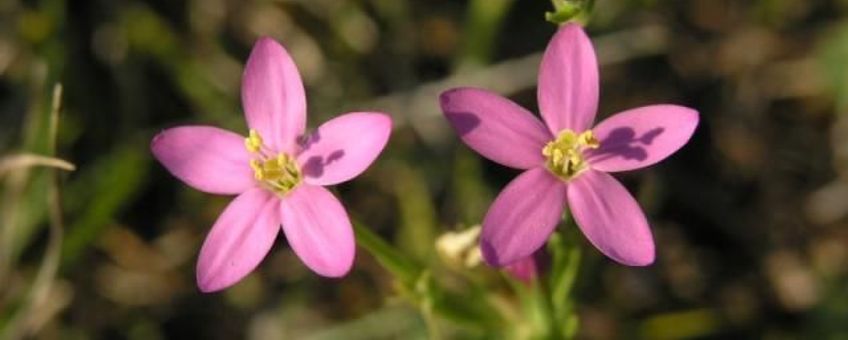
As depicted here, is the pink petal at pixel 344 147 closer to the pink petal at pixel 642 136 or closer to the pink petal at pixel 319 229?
the pink petal at pixel 319 229

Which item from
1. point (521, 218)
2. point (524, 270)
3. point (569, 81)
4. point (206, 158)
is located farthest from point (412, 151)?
point (521, 218)

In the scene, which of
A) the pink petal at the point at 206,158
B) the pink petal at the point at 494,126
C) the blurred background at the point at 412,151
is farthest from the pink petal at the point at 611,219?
the blurred background at the point at 412,151

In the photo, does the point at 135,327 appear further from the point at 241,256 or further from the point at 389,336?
the point at 241,256

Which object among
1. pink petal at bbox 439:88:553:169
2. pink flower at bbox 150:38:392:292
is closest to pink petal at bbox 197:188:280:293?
pink flower at bbox 150:38:392:292

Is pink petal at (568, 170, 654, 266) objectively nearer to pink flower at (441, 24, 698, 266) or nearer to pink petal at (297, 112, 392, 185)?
Answer: pink flower at (441, 24, 698, 266)

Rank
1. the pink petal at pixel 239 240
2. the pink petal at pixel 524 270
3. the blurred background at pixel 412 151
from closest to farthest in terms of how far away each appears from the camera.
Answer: the pink petal at pixel 239 240
the pink petal at pixel 524 270
the blurred background at pixel 412 151

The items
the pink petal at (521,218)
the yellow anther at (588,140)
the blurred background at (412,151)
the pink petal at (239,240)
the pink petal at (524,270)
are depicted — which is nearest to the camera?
the pink petal at (521,218)

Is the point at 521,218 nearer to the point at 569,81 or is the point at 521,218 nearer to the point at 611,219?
the point at 611,219

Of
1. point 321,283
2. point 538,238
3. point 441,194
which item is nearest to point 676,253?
point 441,194
